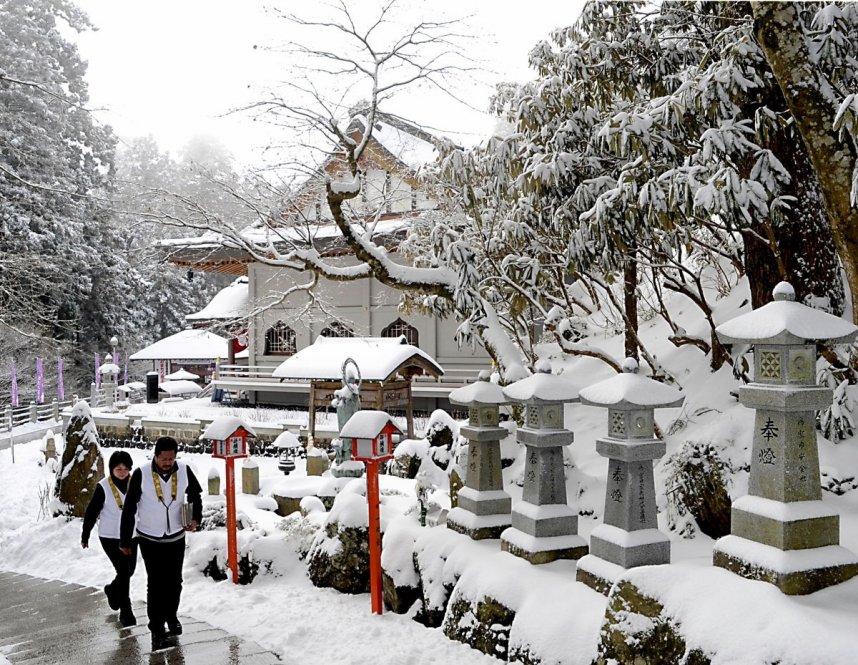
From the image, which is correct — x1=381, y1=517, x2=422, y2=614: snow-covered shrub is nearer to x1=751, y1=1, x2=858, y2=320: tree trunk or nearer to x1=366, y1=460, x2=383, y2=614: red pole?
x1=366, y1=460, x2=383, y2=614: red pole

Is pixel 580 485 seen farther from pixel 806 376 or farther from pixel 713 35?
pixel 713 35

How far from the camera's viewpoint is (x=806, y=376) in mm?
3941

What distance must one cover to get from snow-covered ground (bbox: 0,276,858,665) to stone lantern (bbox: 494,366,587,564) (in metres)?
0.20

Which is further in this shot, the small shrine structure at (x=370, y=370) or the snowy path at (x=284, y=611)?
the small shrine structure at (x=370, y=370)

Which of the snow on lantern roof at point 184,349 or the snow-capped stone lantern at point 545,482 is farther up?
the snow on lantern roof at point 184,349

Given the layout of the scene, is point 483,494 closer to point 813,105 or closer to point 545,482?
point 545,482

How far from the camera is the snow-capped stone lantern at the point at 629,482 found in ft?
15.7

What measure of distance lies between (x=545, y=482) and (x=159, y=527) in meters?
3.23

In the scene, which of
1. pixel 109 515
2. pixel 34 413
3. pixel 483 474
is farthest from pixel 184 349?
pixel 483 474

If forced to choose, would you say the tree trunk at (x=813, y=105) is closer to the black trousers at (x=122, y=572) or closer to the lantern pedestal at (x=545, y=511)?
the lantern pedestal at (x=545, y=511)

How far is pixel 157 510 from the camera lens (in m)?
5.16

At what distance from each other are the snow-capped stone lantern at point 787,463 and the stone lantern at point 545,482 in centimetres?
176

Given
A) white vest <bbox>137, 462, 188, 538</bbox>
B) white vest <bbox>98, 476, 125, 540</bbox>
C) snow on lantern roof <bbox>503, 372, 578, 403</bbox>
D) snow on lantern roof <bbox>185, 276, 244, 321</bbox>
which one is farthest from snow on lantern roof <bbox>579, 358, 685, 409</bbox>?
snow on lantern roof <bbox>185, 276, 244, 321</bbox>

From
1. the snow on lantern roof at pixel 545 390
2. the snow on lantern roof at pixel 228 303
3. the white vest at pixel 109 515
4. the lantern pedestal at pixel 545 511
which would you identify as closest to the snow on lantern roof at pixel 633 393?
the snow on lantern roof at pixel 545 390
